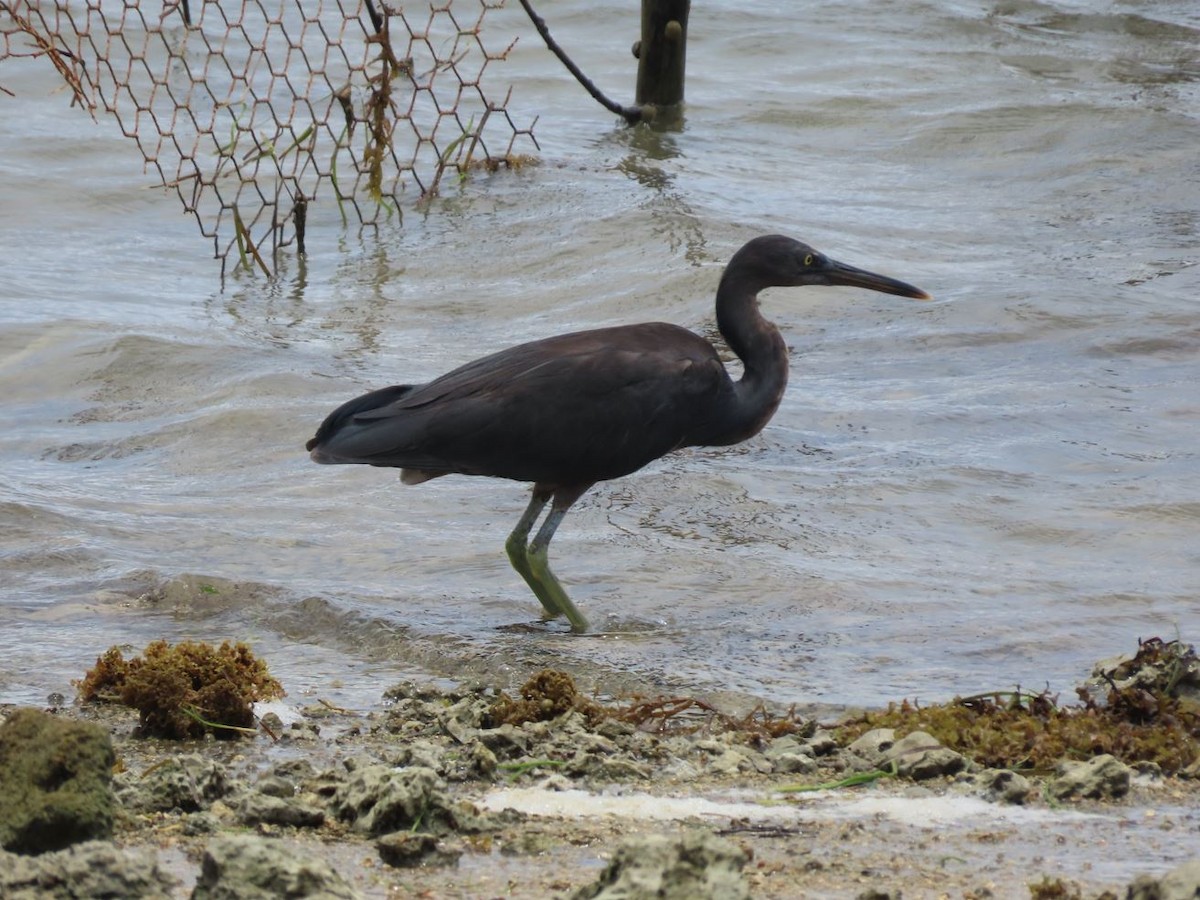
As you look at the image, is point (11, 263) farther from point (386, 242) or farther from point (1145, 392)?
point (1145, 392)

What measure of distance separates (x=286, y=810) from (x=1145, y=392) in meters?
6.23

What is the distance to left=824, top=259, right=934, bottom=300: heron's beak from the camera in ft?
23.7

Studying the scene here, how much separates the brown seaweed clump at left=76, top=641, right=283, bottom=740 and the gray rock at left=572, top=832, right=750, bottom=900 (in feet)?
6.30

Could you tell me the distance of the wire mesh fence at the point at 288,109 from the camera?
35.4 ft

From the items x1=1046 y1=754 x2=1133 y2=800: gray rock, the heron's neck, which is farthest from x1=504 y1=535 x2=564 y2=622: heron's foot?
x1=1046 y1=754 x2=1133 y2=800: gray rock

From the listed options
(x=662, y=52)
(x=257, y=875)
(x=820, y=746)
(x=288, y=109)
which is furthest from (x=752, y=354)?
(x=288, y=109)

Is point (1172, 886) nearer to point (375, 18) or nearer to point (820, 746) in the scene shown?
point (820, 746)

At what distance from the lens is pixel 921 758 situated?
167 inches

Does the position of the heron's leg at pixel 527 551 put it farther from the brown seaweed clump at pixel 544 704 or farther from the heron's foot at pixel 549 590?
the brown seaweed clump at pixel 544 704

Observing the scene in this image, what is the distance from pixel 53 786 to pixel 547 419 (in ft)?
11.3

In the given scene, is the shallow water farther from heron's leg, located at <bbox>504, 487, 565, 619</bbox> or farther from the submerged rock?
the submerged rock

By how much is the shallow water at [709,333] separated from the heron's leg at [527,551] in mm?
101

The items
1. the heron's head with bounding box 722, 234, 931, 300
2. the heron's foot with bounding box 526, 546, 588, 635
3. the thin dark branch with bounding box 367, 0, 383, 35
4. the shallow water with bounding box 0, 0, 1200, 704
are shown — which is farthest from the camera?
the thin dark branch with bounding box 367, 0, 383, 35

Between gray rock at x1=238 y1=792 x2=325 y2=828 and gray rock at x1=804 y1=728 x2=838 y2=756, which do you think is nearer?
gray rock at x1=238 y1=792 x2=325 y2=828
